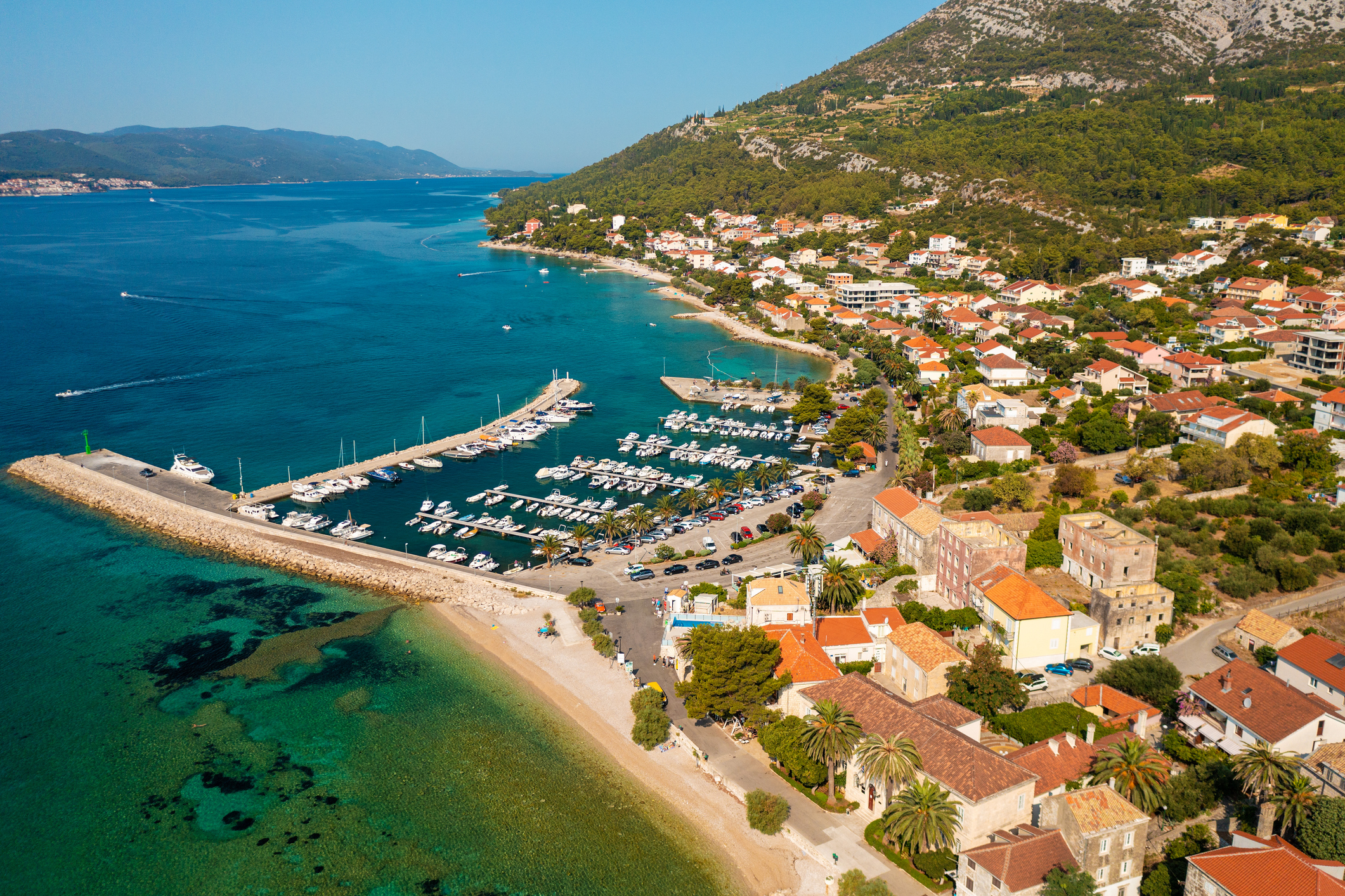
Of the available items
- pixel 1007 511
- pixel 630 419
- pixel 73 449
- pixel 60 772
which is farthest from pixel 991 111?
pixel 60 772

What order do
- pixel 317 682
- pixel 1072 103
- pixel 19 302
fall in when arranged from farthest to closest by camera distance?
pixel 1072 103 → pixel 19 302 → pixel 317 682

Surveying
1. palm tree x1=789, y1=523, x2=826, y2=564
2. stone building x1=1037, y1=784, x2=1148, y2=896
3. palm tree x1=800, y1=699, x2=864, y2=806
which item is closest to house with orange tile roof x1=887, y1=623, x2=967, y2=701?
palm tree x1=800, y1=699, x2=864, y2=806

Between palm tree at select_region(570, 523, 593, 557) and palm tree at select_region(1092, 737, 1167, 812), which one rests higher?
palm tree at select_region(1092, 737, 1167, 812)

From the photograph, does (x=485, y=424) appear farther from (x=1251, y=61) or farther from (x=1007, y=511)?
(x=1251, y=61)

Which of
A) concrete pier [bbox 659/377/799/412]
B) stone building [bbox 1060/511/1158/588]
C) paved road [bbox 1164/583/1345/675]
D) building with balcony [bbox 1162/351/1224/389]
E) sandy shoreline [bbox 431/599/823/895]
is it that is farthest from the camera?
concrete pier [bbox 659/377/799/412]

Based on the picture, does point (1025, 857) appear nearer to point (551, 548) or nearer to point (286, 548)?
point (551, 548)

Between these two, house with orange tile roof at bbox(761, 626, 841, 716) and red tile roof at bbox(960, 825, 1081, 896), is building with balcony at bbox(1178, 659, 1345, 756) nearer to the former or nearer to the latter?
red tile roof at bbox(960, 825, 1081, 896)

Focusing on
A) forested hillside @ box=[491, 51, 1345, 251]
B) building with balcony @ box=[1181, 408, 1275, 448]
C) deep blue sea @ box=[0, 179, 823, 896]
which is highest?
forested hillside @ box=[491, 51, 1345, 251]
